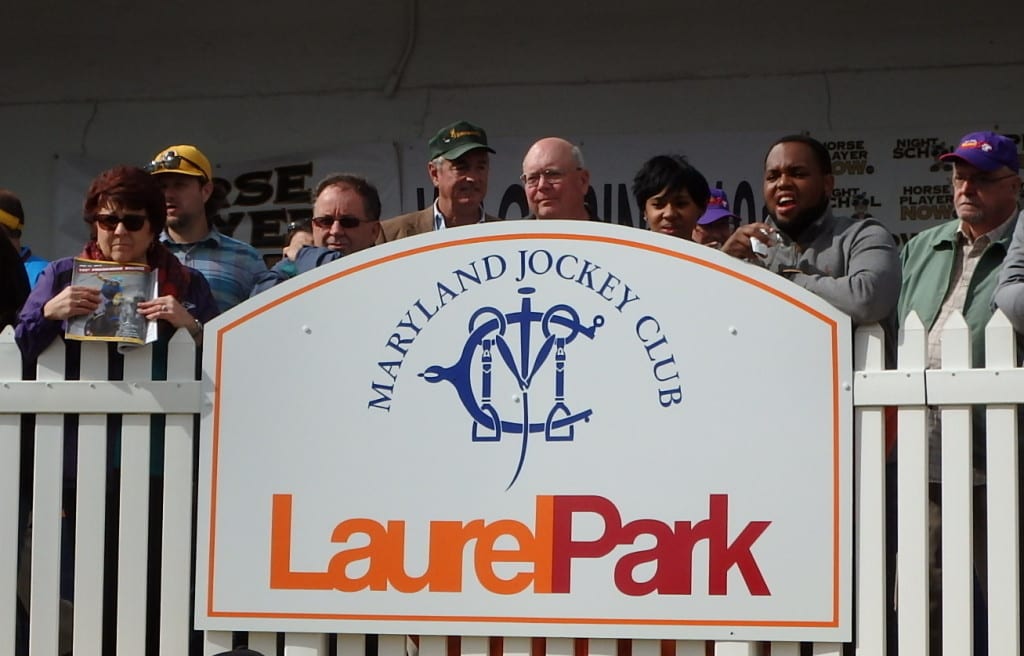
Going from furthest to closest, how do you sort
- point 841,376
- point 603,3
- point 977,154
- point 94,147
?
1. point 94,147
2. point 603,3
3. point 977,154
4. point 841,376

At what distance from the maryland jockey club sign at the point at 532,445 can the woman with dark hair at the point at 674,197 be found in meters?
0.86

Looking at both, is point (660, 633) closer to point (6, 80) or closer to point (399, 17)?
point (399, 17)

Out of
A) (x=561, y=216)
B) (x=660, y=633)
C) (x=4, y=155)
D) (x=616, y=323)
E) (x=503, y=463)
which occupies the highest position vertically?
(x=4, y=155)

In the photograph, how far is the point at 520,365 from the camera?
14.6 feet

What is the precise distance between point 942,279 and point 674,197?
0.96 metres

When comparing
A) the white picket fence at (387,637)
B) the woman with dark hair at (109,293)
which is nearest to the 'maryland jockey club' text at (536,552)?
the white picket fence at (387,637)

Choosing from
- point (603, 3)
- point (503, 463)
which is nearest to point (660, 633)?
point (503, 463)

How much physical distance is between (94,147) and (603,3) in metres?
2.80

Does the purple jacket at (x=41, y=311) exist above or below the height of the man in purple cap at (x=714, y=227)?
below

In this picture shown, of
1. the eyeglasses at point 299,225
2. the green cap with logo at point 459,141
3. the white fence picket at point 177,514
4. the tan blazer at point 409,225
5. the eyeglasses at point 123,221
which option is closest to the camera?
the white fence picket at point 177,514

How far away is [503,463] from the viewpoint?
174 inches

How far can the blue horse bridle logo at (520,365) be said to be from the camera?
14.5 feet

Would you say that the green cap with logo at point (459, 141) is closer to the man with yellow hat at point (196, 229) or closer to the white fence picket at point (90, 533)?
the man with yellow hat at point (196, 229)

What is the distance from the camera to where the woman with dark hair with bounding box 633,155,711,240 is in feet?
17.4
